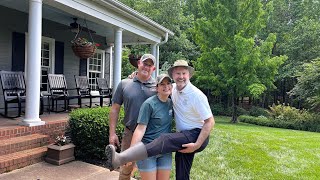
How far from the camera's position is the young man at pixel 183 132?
6.88ft

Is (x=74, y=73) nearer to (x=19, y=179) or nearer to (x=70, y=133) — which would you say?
(x=70, y=133)

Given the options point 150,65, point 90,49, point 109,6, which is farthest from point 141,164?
point 90,49

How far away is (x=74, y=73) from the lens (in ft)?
29.1

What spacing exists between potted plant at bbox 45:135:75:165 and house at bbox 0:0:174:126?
68cm

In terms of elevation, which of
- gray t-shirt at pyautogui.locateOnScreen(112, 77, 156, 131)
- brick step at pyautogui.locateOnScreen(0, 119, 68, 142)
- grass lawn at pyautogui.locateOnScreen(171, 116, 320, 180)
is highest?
gray t-shirt at pyautogui.locateOnScreen(112, 77, 156, 131)

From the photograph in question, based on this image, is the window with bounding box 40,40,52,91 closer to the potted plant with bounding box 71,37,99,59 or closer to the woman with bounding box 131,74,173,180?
the potted plant with bounding box 71,37,99,59

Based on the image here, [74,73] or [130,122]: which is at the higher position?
[74,73]

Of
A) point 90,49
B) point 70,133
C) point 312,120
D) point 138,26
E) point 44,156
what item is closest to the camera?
point 44,156

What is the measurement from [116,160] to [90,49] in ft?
18.5

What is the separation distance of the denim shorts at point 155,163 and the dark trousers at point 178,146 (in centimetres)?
8

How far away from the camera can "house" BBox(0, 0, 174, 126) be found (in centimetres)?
465

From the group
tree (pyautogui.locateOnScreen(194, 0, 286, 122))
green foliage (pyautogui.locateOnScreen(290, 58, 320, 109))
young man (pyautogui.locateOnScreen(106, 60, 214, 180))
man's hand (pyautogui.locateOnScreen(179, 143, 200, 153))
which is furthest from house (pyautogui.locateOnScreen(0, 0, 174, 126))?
green foliage (pyautogui.locateOnScreen(290, 58, 320, 109))

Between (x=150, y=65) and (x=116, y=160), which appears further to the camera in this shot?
→ (x=150, y=65)

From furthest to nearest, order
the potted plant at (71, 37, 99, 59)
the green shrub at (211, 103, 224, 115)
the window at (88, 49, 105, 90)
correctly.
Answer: the green shrub at (211, 103, 224, 115)
the window at (88, 49, 105, 90)
the potted plant at (71, 37, 99, 59)
